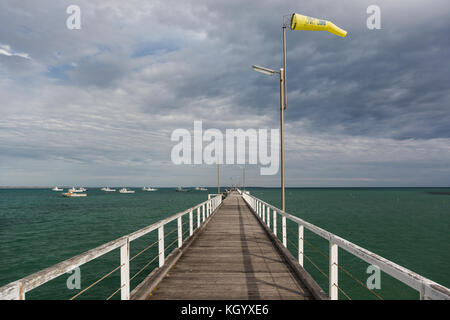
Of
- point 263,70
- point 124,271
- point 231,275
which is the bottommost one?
point 231,275

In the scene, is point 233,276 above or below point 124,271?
below

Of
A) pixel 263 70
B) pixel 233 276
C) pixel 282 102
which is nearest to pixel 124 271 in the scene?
pixel 233 276

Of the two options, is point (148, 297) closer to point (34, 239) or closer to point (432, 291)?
point (432, 291)

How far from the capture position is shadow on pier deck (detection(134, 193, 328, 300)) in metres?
4.24

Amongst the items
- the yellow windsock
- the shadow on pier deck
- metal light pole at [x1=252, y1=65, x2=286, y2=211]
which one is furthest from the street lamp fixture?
the shadow on pier deck

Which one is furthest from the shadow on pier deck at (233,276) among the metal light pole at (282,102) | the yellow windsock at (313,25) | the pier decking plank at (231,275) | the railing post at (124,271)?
the yellow windsock at (313,25)

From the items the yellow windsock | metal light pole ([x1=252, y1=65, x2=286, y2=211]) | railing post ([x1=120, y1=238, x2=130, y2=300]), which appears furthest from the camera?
metal light pole ([x1=252, y1=65, x2=286, y2=211])

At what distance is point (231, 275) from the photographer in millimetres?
5211

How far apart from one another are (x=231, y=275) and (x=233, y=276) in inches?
3.0

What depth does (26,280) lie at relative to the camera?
1.85m

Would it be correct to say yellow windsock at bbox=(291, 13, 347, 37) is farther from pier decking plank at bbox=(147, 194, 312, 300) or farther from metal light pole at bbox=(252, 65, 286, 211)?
pier decking plank at bbox=(147, 194, 312, 300)

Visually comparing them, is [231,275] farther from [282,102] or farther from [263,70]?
[263,70]

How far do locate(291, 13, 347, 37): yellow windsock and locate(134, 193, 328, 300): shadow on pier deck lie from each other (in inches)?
284

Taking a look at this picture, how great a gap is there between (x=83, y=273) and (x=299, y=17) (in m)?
15.6
